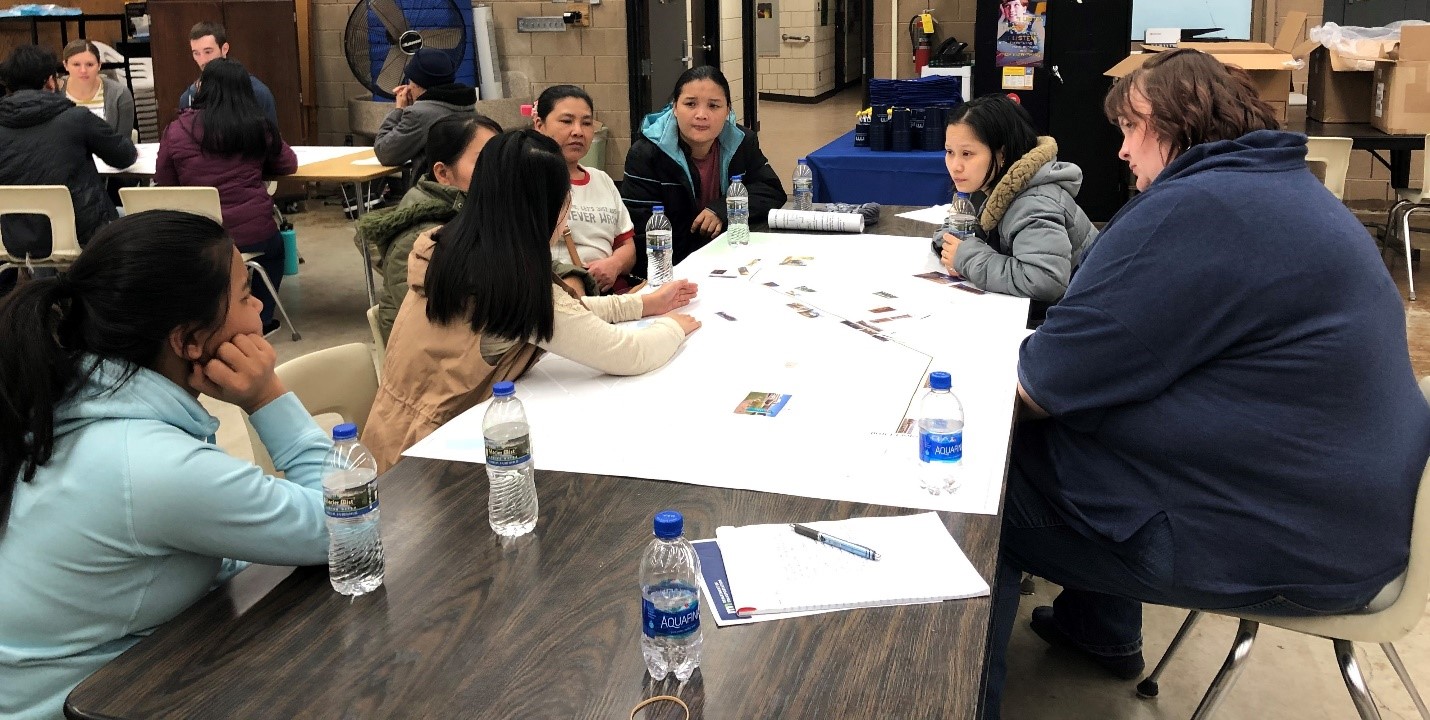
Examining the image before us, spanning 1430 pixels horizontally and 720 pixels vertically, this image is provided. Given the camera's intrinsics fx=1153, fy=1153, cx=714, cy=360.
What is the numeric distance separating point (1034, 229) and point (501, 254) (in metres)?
1.47

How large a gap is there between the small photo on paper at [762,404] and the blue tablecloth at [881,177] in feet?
10.4

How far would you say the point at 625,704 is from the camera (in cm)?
129

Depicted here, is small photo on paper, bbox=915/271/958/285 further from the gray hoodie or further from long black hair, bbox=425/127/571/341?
long black hair, bbox=425/127/571/341

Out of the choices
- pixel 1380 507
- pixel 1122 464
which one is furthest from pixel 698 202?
pixel 1380 507

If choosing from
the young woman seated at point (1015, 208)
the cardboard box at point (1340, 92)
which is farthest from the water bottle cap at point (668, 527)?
the cardboard box at point (1340, 92)

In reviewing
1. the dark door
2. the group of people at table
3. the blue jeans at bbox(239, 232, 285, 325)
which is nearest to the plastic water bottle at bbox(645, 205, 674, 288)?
the group of people at table

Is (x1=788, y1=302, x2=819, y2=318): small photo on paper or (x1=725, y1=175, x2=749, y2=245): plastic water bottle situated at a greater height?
(x1=725, y1=175, x2=749, y2=245): plastic water bottle

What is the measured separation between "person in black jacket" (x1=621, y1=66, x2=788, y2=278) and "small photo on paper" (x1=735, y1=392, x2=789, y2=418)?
1.89m

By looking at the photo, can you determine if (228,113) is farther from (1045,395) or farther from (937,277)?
(1045,395)

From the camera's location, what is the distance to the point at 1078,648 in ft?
8.65

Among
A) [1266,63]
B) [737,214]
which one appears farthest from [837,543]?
[1266,63]

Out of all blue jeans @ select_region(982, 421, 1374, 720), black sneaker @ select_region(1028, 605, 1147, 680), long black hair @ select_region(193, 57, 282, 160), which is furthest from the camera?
long black hair @ select_region(193, 57, 282, 160)

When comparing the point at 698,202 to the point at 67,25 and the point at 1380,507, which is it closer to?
the point at 1380,507

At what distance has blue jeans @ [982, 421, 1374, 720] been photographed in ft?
6.24
